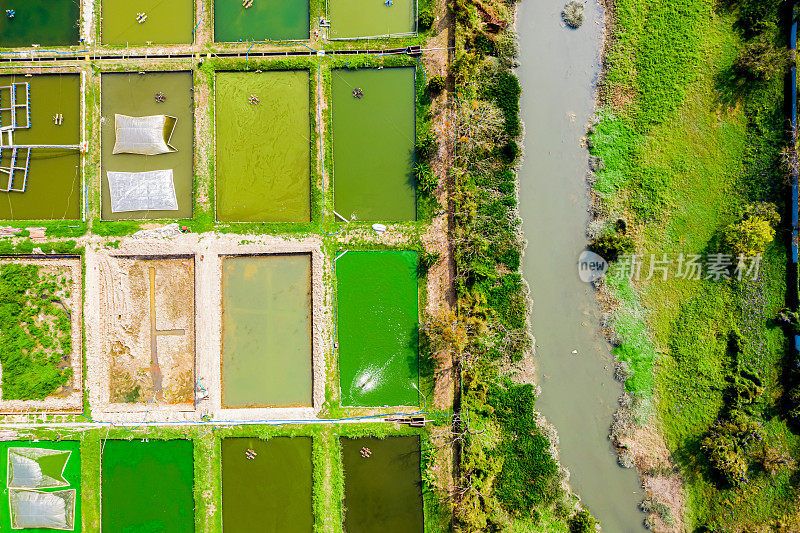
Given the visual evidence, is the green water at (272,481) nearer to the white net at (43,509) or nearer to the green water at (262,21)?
the white net at (43,509)

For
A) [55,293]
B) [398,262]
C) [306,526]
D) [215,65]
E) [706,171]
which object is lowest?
[306,526]

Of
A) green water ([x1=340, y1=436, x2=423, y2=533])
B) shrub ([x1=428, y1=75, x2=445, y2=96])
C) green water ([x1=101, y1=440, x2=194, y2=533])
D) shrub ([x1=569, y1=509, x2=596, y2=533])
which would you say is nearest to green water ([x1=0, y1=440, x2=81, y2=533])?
green water ([x1=101, y1=440, x2=194, y2=533])

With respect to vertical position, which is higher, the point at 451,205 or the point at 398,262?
the point at 451,205

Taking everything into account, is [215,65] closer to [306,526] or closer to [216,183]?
[216,183]

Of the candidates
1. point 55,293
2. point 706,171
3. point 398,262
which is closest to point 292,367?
point 398,262

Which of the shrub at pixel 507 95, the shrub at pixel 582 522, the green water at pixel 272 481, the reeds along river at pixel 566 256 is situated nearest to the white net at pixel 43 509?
the green water at pixel 272 481

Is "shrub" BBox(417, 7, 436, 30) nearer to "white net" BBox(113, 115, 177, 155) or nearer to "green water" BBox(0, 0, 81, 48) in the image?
"white net" BBox(113, 115, 177, 155)
